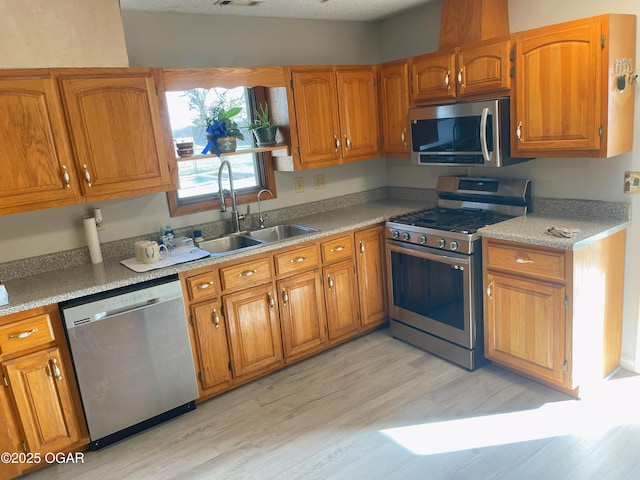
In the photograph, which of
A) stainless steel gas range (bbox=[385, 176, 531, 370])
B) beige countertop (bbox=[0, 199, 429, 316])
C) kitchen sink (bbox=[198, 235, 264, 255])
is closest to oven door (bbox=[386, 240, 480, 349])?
stainless steel gas range (bbox=[385, 176, 531, 370])

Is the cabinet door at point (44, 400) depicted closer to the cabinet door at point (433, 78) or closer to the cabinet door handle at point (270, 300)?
the cabinet door handle at point (270, 300)

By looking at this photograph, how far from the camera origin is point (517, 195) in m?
3.10

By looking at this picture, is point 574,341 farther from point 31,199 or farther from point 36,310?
point 31,199

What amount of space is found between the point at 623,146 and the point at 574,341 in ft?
3.58

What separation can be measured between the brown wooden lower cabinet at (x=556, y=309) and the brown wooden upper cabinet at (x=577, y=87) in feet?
1.87

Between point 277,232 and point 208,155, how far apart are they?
0.82m

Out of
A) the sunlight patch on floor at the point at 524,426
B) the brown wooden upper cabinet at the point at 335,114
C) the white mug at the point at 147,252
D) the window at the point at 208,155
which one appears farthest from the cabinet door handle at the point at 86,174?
the sunlight patch on floor at the point at 524,426

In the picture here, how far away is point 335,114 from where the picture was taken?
353cm

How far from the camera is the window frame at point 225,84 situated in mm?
2850

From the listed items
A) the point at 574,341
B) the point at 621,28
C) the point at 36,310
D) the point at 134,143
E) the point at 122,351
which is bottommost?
the point at 574,341

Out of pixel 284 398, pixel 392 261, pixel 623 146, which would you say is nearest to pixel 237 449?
pixel 284 398

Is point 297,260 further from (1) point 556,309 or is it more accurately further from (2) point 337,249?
(1) point 556,309

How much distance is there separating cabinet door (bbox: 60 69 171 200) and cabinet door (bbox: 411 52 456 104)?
179 cm

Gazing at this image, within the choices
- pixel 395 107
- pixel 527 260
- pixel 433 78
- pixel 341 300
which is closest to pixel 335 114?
pixel 395 107
